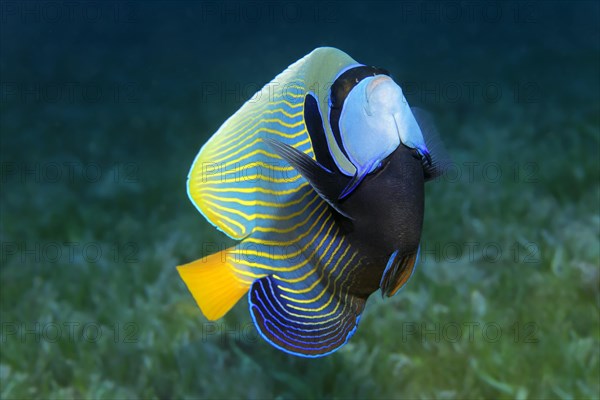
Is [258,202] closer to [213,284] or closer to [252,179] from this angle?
[252,179]

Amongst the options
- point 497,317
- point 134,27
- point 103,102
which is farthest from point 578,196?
point 134,27

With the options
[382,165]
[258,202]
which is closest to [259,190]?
[258,202]

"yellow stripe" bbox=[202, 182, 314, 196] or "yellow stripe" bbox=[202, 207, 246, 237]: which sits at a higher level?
"yellow stripe" bbox=[202, 182, 314, 196]

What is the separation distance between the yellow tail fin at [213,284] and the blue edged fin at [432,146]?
563 millimetres

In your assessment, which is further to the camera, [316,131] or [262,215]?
[262,215]

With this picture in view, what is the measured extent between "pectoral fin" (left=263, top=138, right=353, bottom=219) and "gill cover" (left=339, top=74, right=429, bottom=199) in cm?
3

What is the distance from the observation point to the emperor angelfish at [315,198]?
1.35m

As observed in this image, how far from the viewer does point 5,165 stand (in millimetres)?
7730

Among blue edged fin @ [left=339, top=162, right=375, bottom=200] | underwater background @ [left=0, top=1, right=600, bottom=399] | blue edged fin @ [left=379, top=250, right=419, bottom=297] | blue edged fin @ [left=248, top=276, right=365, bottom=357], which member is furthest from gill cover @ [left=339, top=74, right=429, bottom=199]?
underwater background @ [left=0, top=1, right=600, bottom=399]

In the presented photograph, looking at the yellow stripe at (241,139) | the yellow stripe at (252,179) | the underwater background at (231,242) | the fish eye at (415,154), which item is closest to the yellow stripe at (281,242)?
the yellow stripe at (252,179)

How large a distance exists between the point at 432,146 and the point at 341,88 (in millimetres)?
266

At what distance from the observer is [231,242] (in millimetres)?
5273

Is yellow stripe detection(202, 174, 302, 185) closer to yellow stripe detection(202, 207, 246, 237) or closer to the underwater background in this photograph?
yellow stripe detection(202, 207, 246, 237)

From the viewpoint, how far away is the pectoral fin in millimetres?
1349
